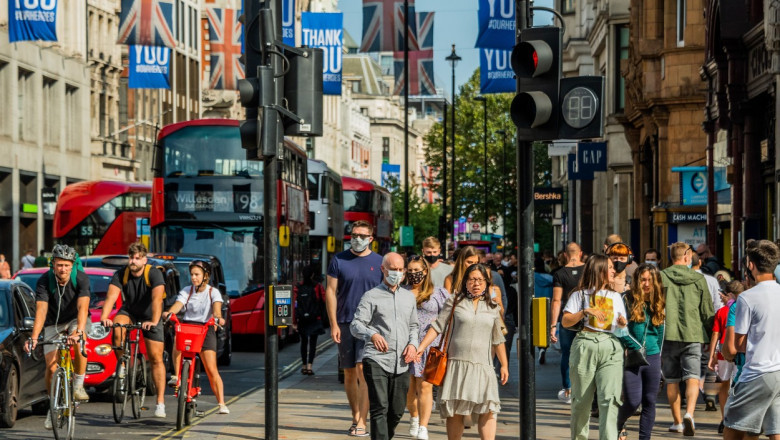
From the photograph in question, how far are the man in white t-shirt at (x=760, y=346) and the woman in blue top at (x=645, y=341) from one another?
279 centimetres

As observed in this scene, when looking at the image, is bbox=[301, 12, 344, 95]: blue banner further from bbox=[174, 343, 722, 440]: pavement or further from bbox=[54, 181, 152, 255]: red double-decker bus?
bbox=[174, 343, 722, 440]: pavement

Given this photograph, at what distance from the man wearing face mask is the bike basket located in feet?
7.99

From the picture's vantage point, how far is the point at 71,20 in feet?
198

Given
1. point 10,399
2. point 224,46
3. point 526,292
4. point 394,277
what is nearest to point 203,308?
point 10,399

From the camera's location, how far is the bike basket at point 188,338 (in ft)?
49.3

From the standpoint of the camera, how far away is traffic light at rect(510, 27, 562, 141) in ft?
32.3

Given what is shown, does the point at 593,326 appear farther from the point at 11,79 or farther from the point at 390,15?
the point at 11,79

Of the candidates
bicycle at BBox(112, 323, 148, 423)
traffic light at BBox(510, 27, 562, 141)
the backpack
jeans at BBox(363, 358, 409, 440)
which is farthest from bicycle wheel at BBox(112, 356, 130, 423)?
the backpack

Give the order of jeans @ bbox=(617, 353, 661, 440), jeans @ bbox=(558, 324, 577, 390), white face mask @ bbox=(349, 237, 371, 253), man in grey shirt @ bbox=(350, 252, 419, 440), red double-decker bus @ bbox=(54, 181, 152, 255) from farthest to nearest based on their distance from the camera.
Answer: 1. red double-decker bus @ bbox=(54, 181, 152, 255)
2. jeans @ bbox=(558, 324, 577, 390)
3. white face mask @ bbox=(349, 237, 371, 253)
4. jeans @ bbox=(617, 353, 661, 440)
5. man in grey shirt @ bbox=(350, 252, 419, 440)

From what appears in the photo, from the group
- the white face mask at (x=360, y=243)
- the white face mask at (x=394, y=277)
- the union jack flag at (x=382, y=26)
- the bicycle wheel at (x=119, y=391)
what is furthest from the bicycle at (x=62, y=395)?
the union jack flag at (x=382, y=26)

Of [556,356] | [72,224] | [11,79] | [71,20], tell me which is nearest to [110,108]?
[71,20]

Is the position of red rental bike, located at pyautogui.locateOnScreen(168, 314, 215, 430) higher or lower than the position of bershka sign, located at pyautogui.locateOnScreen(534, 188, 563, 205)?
lower

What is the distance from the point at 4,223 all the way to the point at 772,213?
34283 mm

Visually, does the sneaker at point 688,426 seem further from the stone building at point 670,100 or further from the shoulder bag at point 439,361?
the stone building at point 670,100
